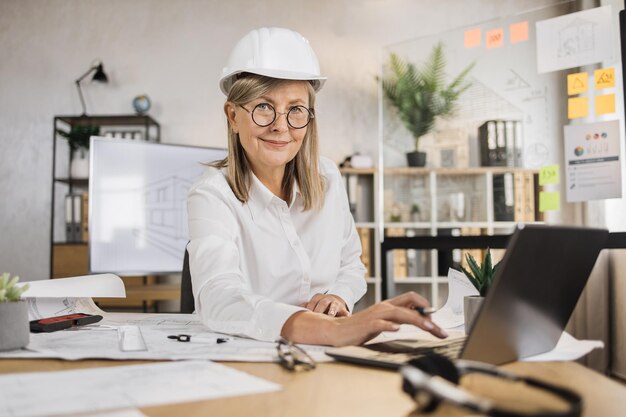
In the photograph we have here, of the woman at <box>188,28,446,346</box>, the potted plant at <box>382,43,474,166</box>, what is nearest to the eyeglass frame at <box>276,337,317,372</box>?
the woman at <box>188,28,446,346</box>

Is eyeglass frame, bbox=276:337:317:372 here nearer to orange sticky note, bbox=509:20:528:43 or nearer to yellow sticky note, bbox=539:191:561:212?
yellow sticky note, bbox=539:191:561:212

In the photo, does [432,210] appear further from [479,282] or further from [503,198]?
[479,282]

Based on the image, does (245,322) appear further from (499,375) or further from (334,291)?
(499,375)

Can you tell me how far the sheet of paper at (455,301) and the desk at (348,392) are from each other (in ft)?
1.17

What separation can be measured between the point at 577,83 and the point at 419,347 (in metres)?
2.76

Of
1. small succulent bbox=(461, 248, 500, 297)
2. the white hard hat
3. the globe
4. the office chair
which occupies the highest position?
the globe

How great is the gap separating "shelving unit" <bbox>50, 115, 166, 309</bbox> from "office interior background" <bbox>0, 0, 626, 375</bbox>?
0.30 ft

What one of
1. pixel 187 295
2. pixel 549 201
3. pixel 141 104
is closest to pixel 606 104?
pixel 549 201

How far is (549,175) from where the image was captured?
3311mm

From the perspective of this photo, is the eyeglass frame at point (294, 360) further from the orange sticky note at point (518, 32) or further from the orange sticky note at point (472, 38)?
the orange sticky note at point (472, 38)

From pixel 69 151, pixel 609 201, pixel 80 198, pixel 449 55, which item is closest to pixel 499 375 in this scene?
pixel 609 201

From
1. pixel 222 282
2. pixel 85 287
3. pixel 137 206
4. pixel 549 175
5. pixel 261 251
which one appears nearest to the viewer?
pixel 222 282

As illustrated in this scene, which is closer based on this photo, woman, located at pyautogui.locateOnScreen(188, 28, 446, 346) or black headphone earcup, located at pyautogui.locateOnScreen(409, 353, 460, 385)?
black headphone earcup, located at pyautogui.locateOnScreen(409, 353, 460, 385)

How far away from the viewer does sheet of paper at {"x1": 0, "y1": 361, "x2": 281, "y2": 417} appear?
0.57 metres
